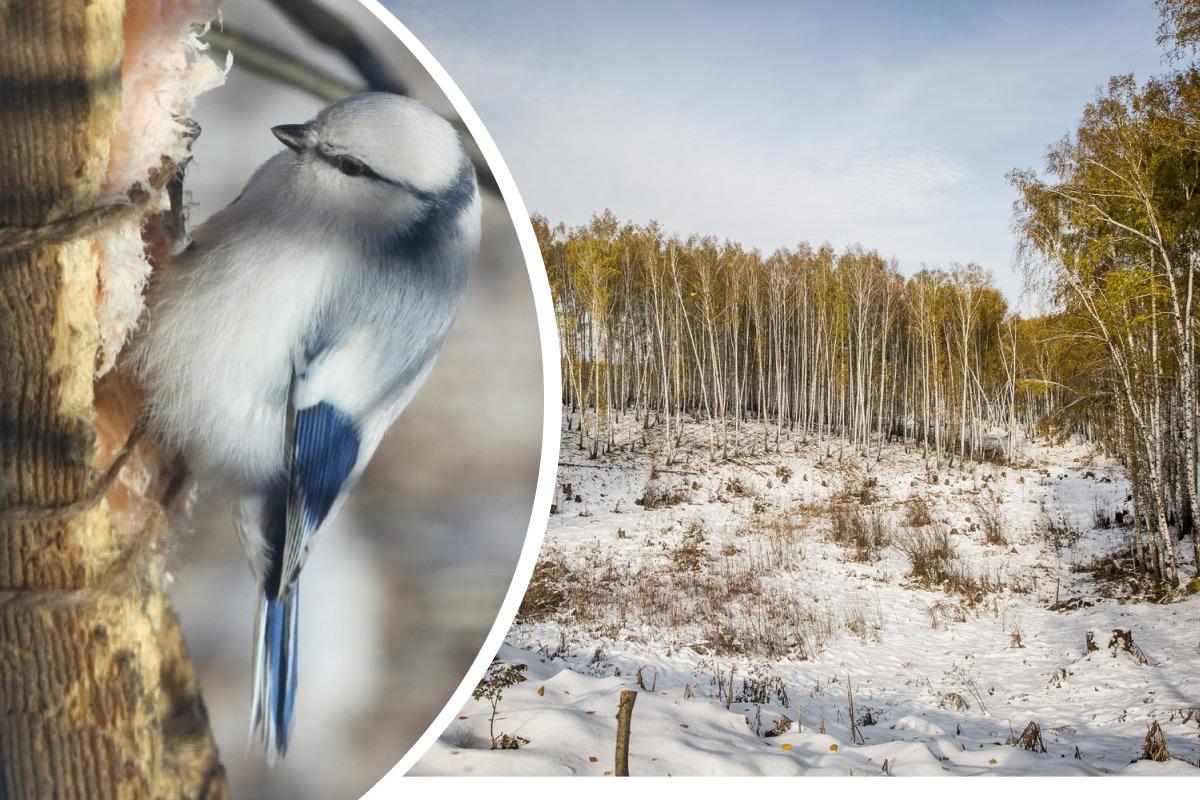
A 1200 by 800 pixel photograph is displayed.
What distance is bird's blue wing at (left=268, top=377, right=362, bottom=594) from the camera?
98 centimetres

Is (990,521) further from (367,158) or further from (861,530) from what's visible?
(367,158)

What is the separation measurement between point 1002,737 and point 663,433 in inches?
194

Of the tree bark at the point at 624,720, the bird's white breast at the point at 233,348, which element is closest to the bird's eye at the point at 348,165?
the bird's white breast at the point at 233,348

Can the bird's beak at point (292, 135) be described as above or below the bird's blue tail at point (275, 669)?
above

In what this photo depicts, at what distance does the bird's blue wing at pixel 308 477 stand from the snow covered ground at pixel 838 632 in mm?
1134

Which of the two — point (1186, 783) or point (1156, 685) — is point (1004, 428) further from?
point (1186, 783)

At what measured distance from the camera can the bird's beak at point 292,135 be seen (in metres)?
0.96

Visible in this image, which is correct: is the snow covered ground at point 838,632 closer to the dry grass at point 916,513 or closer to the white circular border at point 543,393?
the dry grass at point 916,513

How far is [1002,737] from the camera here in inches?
106

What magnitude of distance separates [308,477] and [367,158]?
454 mm

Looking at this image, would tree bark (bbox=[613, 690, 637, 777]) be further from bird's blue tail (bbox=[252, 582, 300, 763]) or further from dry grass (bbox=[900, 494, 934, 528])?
dry grass (bbox=[900, 494, 934, 528])

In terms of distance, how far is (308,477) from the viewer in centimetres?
98

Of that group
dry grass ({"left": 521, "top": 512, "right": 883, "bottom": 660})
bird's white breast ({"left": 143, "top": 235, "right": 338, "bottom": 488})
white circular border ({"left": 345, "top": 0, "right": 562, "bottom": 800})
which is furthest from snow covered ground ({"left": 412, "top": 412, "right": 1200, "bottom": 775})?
bird's white breast ({"left": 143, "top": 235, "right": 338, "bottom": 488})

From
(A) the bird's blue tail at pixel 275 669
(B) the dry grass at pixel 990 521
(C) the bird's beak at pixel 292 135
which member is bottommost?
(B) the dry grass at pixel 990 521
